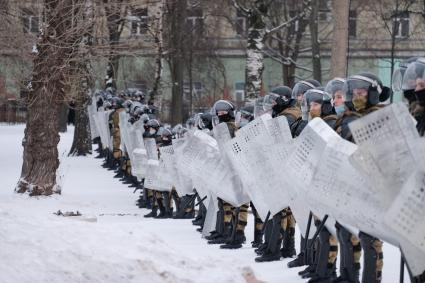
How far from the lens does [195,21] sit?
46812mm

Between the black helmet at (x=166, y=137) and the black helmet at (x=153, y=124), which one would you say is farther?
the black helmet at (x=153, y=124)

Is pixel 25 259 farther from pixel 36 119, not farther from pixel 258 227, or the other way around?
pixel 36 119

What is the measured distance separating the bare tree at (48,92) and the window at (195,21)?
21.1 metres

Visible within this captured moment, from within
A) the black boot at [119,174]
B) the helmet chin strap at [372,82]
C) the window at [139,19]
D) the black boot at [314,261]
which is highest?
the window at [139,19]

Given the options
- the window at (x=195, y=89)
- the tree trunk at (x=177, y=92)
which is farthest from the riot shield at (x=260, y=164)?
the window at (x=195, y=89)

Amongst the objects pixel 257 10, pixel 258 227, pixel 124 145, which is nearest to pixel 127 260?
pixel 258 227

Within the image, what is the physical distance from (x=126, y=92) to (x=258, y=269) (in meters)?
19.9

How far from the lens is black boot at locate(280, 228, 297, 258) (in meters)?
13.1

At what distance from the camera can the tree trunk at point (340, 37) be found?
22578 mm

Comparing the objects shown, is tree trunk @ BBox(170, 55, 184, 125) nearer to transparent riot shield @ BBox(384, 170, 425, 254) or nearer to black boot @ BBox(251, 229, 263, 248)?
black boot @ BBox(251, 229, 263, 248)

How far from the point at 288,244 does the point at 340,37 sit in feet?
33.8

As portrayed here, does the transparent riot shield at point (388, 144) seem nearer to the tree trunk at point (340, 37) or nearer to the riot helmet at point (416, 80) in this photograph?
the riot helmet at point (416, 80)

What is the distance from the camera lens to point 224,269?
9.73 m

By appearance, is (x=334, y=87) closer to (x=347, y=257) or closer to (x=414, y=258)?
(x=347, y=257)
